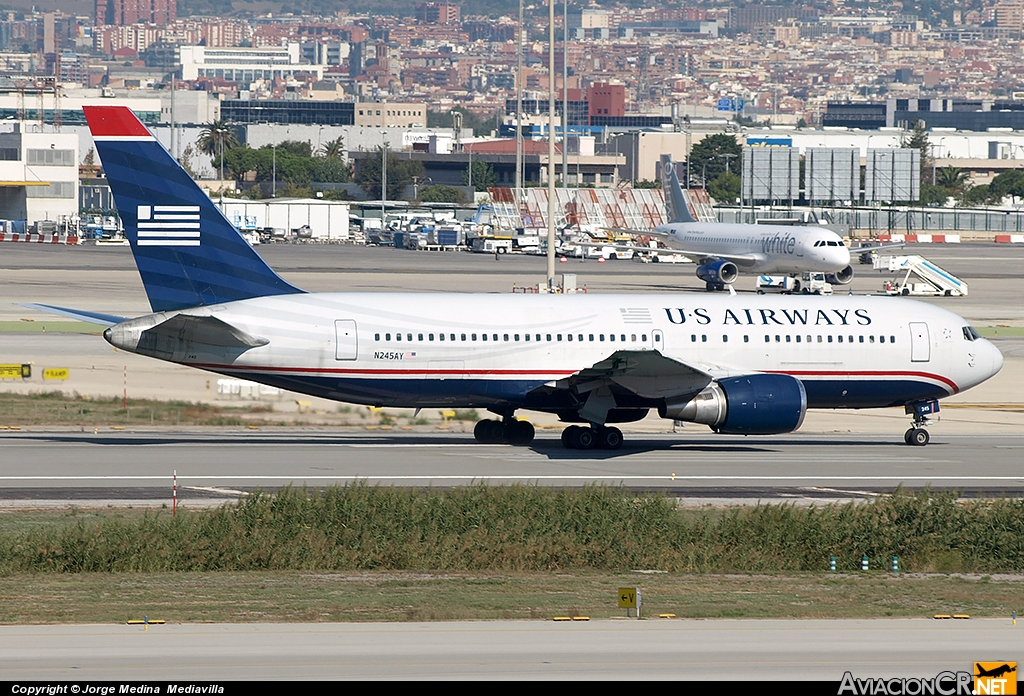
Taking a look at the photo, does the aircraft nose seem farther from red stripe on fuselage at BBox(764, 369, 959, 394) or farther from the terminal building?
the terminal building

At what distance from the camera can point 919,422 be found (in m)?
38.3

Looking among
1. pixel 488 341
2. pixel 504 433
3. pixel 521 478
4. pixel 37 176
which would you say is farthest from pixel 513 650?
pixel 37 176

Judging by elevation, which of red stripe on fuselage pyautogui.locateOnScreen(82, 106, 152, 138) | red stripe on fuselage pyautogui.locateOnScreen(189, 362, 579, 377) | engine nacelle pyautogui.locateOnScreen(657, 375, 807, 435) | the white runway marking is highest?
red stripe on fuselage pyautogui.locateOnScreen(82, 106, 152, 138)

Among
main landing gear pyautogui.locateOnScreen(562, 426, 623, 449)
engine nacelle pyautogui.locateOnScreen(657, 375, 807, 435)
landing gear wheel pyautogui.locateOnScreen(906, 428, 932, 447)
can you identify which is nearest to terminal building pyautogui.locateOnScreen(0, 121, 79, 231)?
main landing gear pyautogui.locateOnScreen(562, 426, 623, 449)

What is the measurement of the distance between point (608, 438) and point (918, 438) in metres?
8.23

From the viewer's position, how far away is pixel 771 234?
9200 centimetres

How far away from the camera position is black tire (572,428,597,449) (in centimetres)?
3597

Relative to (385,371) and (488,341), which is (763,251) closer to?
(488,341)

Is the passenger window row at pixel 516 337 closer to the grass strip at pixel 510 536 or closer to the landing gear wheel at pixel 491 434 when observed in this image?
the landing gear wheel at pixel 491 434

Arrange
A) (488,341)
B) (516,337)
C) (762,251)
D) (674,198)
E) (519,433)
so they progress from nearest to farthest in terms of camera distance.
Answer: (488,341) → (516,337) → (519,433) → (762,251) → (674,198)

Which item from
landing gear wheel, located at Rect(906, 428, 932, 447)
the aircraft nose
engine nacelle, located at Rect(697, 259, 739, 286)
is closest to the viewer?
landing gear wheel, located at Rect(906, 428, 932, 447)

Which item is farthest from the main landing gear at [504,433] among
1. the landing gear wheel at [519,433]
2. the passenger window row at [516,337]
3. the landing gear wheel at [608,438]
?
the passenger window row at [516,337]

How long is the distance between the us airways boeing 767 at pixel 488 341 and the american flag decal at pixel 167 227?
1.3 inches

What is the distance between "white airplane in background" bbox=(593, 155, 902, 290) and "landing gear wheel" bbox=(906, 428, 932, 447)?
1890 inches
